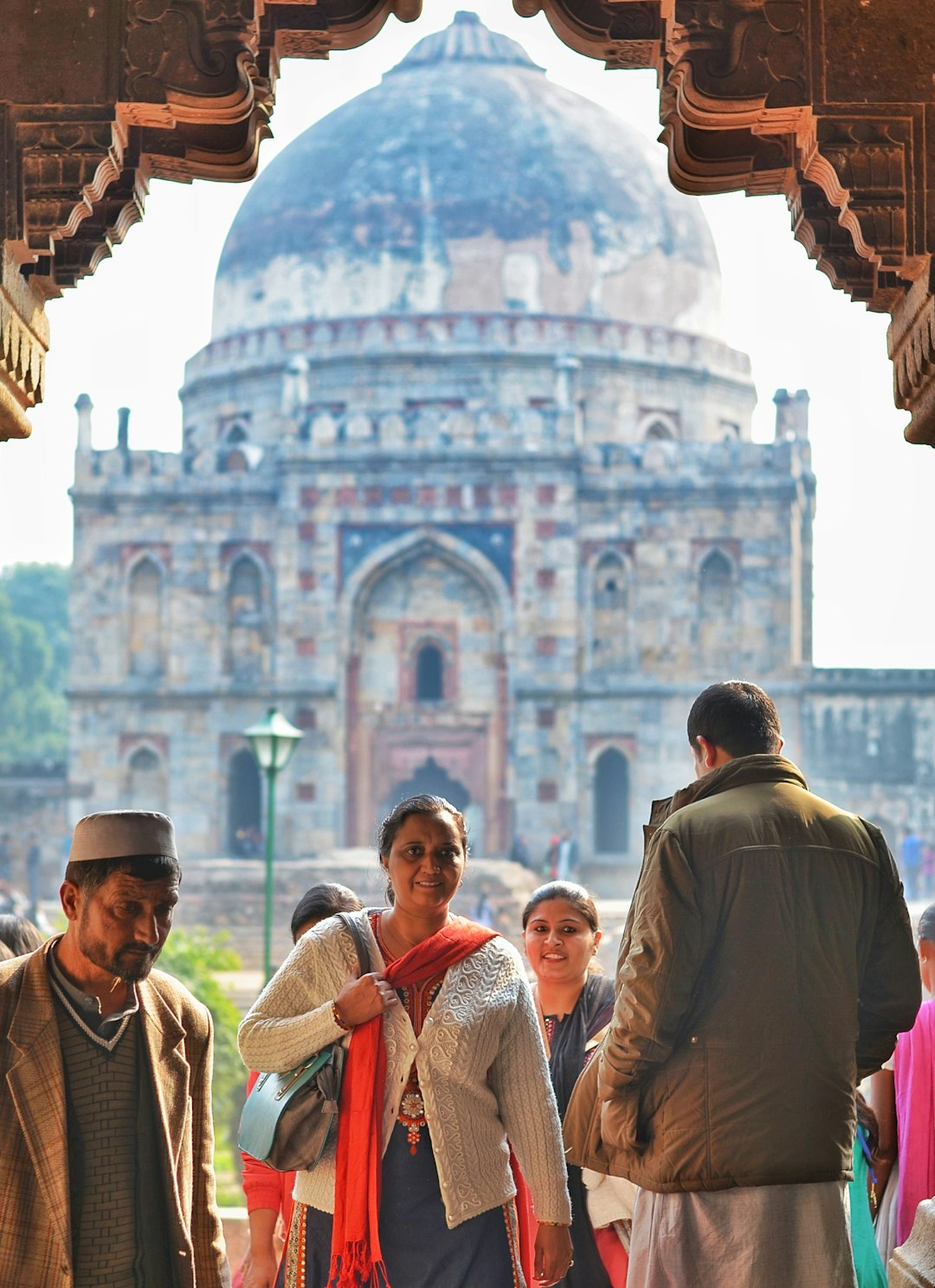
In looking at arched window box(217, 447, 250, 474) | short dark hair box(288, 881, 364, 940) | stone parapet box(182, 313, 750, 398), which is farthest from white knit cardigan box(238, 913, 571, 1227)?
stone parapet box(182, 313, 750, 398)

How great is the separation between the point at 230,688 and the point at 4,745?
84.0 feet

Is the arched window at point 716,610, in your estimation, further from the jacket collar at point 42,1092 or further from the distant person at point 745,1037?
the jacket collar at point 42,1092

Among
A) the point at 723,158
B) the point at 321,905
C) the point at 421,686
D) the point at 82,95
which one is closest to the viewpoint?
the point at 82,95

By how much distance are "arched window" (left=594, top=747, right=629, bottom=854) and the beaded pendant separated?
2357 cm

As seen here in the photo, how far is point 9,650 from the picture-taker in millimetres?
53562

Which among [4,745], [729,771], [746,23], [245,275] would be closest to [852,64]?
[746,23]

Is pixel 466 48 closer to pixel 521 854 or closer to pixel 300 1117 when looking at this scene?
pixel 521 854

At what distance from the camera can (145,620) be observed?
28.2 m

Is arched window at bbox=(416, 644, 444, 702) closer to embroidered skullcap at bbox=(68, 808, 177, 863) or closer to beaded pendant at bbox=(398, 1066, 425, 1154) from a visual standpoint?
beaded pendant at bbox=(398, 1066, 425, 1154)

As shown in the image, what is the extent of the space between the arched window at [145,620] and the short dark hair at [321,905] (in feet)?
77.3

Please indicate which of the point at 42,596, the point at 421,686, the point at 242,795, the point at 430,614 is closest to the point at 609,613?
the point at 430,614

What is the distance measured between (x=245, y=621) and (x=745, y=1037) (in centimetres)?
2501

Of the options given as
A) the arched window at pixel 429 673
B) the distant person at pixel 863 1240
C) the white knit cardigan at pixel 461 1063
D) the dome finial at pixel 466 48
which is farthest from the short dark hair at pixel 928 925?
the dome finial at pixel 466 48

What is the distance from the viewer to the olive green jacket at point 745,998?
10.8 ft
